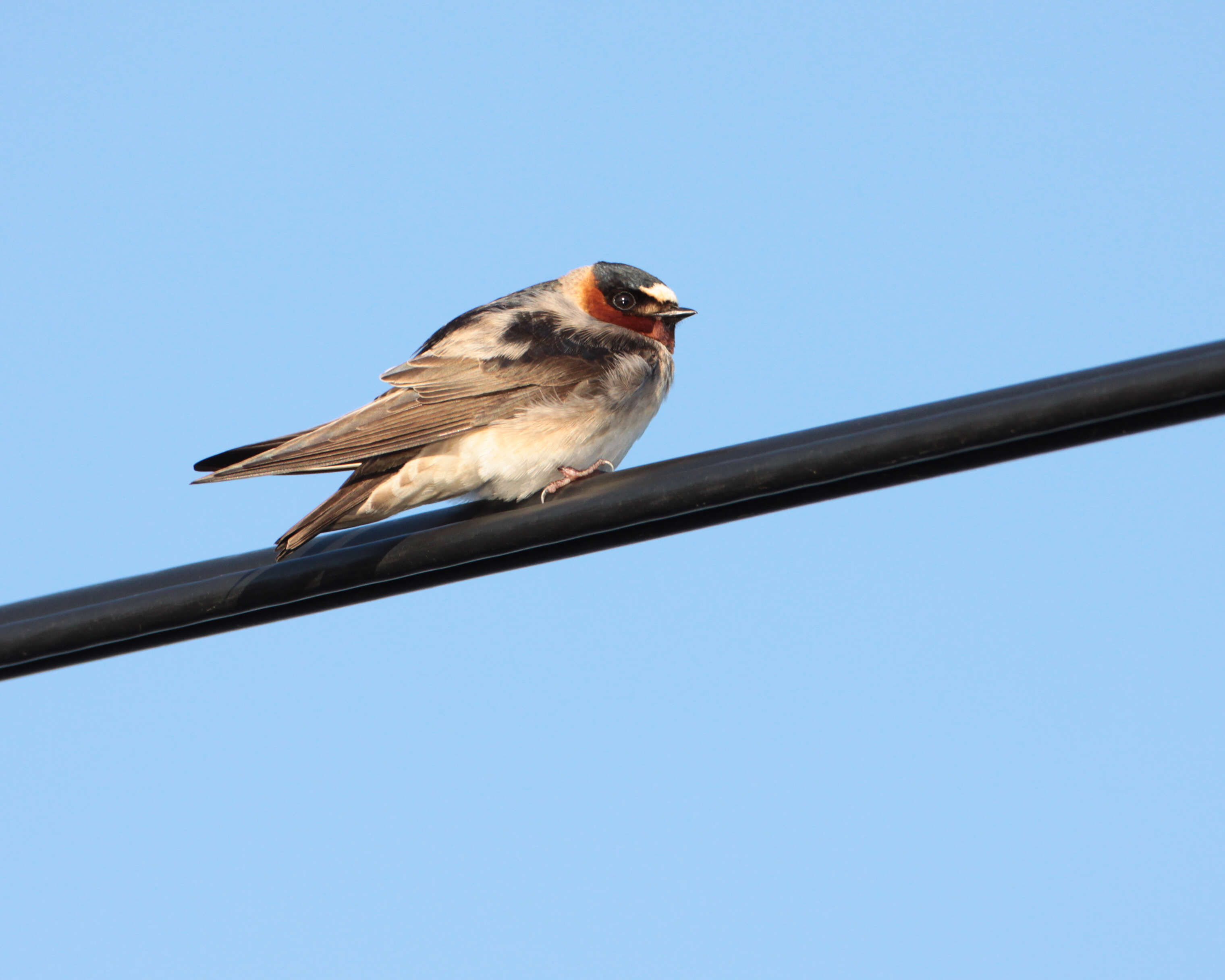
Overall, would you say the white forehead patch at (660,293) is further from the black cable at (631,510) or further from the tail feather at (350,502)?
the black cable at (631,510)

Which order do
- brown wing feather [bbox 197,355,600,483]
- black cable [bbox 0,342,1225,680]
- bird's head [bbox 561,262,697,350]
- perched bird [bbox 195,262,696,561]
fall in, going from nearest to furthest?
black cable [bbox 0,342,1225,680]
brown wing feather [bbox 197,355,600,483]
perched bird [bbox 195,262,696,561]
bird's head [bbox 561,262,697,350]

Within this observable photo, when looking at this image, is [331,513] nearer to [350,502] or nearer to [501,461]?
[350,502]

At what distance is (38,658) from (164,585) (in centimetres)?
35

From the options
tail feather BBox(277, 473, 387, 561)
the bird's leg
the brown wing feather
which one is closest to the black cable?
tail feather BBox(277, 473, 387, 561)

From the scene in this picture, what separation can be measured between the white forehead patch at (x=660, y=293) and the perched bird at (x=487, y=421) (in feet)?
2.10

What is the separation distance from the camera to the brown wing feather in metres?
4.61

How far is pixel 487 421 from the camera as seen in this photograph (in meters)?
5.23

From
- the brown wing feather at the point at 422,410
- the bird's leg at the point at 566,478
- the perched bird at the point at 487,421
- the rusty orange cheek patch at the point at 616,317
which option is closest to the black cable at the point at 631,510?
the perched bird at the point at 487,421

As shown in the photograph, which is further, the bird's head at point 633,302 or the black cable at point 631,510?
the bird's head at point 633,302

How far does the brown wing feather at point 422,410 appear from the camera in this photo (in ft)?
15.1

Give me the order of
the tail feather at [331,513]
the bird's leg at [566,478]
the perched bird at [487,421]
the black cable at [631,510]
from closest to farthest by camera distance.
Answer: the black cable at [631,510] → the tail feather at [331,513] → the perched bird at [487,421] → the bird's leg at [566,478]

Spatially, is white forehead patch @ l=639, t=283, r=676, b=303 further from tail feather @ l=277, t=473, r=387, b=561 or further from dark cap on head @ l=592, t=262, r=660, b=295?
tail feather @ l=277, t=473, r=387, b=561

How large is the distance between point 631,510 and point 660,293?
10.9ft

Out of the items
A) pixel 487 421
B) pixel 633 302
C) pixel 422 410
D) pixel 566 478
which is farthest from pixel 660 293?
pixel 422 410
